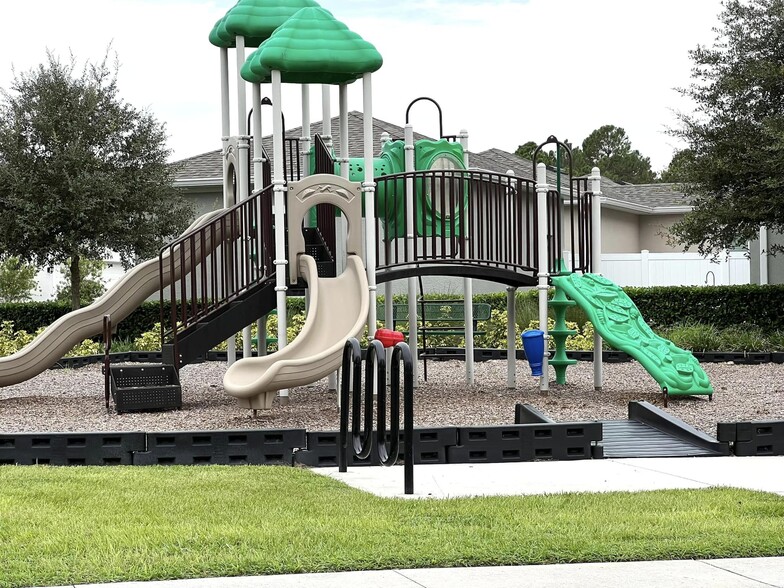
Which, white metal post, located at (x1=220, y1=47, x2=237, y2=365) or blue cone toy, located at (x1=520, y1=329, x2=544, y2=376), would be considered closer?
blue cone toy, located at (x1=520, y1=329, x2=544, y2=376)

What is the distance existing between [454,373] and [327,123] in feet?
14.8

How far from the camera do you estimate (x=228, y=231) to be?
14742mm

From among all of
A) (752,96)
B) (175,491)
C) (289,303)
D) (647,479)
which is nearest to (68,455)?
(175,491)

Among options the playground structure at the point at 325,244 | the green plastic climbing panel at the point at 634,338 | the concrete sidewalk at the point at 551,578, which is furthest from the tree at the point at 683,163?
the concrete sidewalk at the point at 551,578

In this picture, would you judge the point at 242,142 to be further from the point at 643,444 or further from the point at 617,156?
the point at 617,156

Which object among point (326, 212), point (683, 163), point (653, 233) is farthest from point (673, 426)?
point (653, 233)

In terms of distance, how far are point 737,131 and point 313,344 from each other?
1256 centimetres

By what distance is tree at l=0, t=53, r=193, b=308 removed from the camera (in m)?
22.6

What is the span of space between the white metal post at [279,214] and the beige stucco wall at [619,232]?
867 inches

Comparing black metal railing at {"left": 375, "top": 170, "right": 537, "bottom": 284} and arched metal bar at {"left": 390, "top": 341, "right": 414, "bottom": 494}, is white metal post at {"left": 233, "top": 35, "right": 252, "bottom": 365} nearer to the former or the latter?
black metal railing at {"left": 375, "top": 170, "right": 537, "bottom": 284}

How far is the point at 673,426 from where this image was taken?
10594mm

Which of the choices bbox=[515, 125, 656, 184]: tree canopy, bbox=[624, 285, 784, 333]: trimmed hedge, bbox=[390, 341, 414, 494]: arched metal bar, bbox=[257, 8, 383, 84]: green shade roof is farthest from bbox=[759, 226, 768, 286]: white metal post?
bbox=[515, 125, 656, 184]: tree canopy

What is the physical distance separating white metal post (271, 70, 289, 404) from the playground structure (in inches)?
0.6

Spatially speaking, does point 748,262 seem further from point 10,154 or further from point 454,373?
point 10,154
